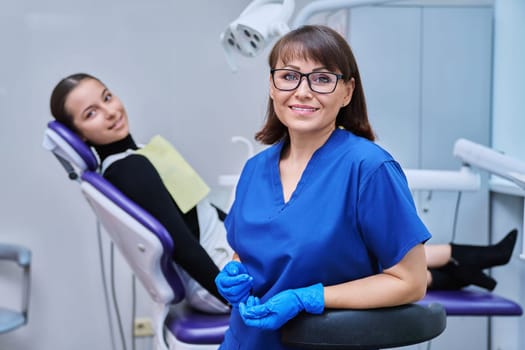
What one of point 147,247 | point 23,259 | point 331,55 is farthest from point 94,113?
point 331,55

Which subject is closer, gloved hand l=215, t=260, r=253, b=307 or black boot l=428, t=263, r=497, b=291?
gloved hand l=215, t=260, r=253, b=307

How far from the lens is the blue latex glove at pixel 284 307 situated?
116 cm

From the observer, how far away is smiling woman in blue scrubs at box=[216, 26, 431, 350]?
3.89ft

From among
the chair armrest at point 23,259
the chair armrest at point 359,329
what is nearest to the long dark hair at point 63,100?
the chair armrest at point 23,259

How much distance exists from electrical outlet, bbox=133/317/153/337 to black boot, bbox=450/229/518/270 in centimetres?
143

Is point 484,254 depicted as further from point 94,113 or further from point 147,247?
point 94,113

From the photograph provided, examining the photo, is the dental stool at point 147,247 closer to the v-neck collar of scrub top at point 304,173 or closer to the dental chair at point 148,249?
the dental chair at point 148,249

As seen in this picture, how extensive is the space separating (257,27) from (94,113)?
62cm

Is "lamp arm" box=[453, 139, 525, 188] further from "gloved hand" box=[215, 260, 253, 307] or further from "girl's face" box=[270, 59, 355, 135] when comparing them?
"gloved hand" box=[215, 260, 253, 307]

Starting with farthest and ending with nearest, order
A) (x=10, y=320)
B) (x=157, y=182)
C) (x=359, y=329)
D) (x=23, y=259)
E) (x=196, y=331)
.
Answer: (x=23, y=259) → (x=10, y=320) → (x=157, y=182) → (x=196, y=331) → (x=359, y=329)

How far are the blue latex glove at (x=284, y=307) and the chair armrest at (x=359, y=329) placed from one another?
0.02 m

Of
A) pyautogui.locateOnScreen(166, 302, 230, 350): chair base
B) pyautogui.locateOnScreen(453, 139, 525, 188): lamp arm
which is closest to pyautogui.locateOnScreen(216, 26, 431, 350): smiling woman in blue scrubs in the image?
pyautogui.locateOnScreen(166, 302, 230, 350): chair base

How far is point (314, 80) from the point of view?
128 cm

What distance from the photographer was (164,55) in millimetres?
2904
